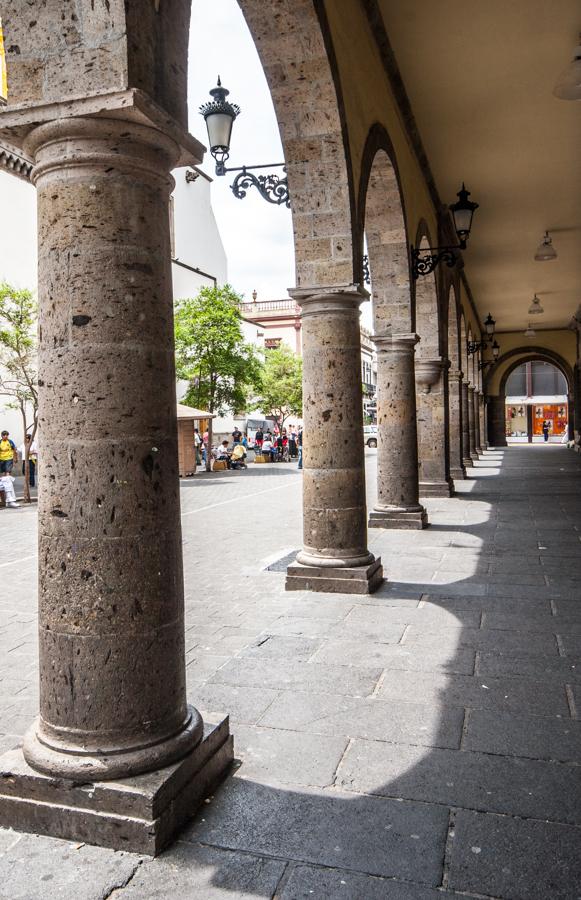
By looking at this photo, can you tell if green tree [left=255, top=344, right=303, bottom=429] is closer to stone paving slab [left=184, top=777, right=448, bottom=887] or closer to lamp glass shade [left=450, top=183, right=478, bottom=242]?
lamp glass shade [left=450, top=183, right=478, bottom=242]

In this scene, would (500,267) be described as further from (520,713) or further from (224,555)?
(520,713)

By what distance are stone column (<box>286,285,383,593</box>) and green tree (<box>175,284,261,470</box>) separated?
59.0 feet

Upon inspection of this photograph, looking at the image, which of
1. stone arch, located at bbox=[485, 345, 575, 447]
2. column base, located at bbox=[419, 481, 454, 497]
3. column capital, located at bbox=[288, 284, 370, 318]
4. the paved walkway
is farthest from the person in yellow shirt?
stone arch, located at bbox=[485, 345, 575, 447]

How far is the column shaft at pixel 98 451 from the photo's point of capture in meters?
2.32

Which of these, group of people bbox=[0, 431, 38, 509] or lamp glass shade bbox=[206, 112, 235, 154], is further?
group of people bbox=[0, 431, 38, 509]

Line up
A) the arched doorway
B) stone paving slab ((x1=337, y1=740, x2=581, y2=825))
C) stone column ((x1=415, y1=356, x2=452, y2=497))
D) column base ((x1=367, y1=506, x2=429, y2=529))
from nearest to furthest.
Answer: stone paving slab ((x1=337, y1=740, x2=581, y2=825))
column base ((x1=367, y1=506, x2=429, y2=529))
stone column ((x1=415, y1=356, x2=452, y2=497))
the arched doorway

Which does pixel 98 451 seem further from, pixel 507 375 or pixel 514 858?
pixel 507 375

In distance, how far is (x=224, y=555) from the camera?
291 inches

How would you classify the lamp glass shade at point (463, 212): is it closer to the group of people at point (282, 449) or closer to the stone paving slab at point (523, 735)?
the stone paving slab at point (523, 735)

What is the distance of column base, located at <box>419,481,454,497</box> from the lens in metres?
11.6

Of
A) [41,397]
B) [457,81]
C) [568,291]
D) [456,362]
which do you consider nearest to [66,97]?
[41,397]

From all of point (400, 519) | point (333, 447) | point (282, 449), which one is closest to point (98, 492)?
point (333, 447)

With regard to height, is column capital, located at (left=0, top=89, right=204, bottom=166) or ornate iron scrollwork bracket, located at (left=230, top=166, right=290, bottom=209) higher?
ornate iron scrollwork bracket, located at (left=230, top=166, right=290, bottom=209)

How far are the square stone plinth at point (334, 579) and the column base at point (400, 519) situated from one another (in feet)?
9.09
